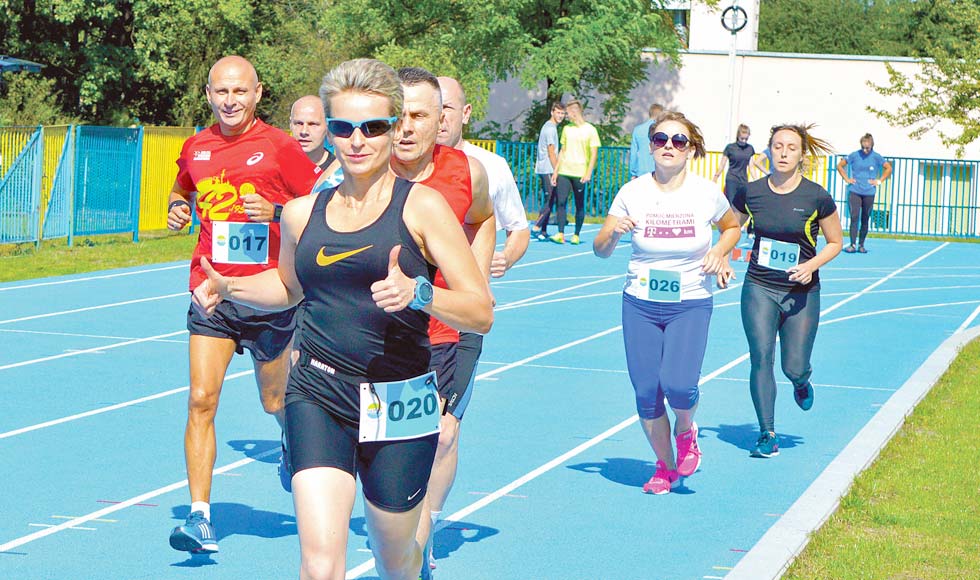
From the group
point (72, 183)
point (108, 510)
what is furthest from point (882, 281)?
point (108, 510)

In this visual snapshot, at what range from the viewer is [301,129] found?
879cm

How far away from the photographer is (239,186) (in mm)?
7215

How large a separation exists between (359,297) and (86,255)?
17875 millimetres

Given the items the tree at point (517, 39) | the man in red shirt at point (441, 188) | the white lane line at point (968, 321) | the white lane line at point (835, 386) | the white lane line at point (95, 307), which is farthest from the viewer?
the tree at point (517, 39)

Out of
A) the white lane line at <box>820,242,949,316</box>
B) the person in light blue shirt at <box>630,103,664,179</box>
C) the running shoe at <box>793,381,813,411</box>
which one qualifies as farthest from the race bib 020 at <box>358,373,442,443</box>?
the person in light blue shirt at <box>630,103,664,179</box>

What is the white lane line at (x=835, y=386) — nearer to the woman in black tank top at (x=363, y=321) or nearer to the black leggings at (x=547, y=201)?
the woman in black tank top at (x=363, y=321)

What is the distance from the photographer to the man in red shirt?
5.91m

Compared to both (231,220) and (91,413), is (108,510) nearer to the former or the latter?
(231,220)

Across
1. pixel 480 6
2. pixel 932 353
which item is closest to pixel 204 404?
pixel 932 353

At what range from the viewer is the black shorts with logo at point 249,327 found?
279 inches

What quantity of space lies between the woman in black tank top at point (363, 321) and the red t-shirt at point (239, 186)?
237 cm

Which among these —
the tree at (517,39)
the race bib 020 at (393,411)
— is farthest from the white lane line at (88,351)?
the tree at (517,39)

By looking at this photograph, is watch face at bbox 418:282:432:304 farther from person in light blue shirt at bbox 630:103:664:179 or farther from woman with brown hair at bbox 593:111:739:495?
person in light blue shirt at bbox 630:103:664:179

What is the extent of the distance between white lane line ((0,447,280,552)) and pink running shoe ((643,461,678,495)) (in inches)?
96.5
